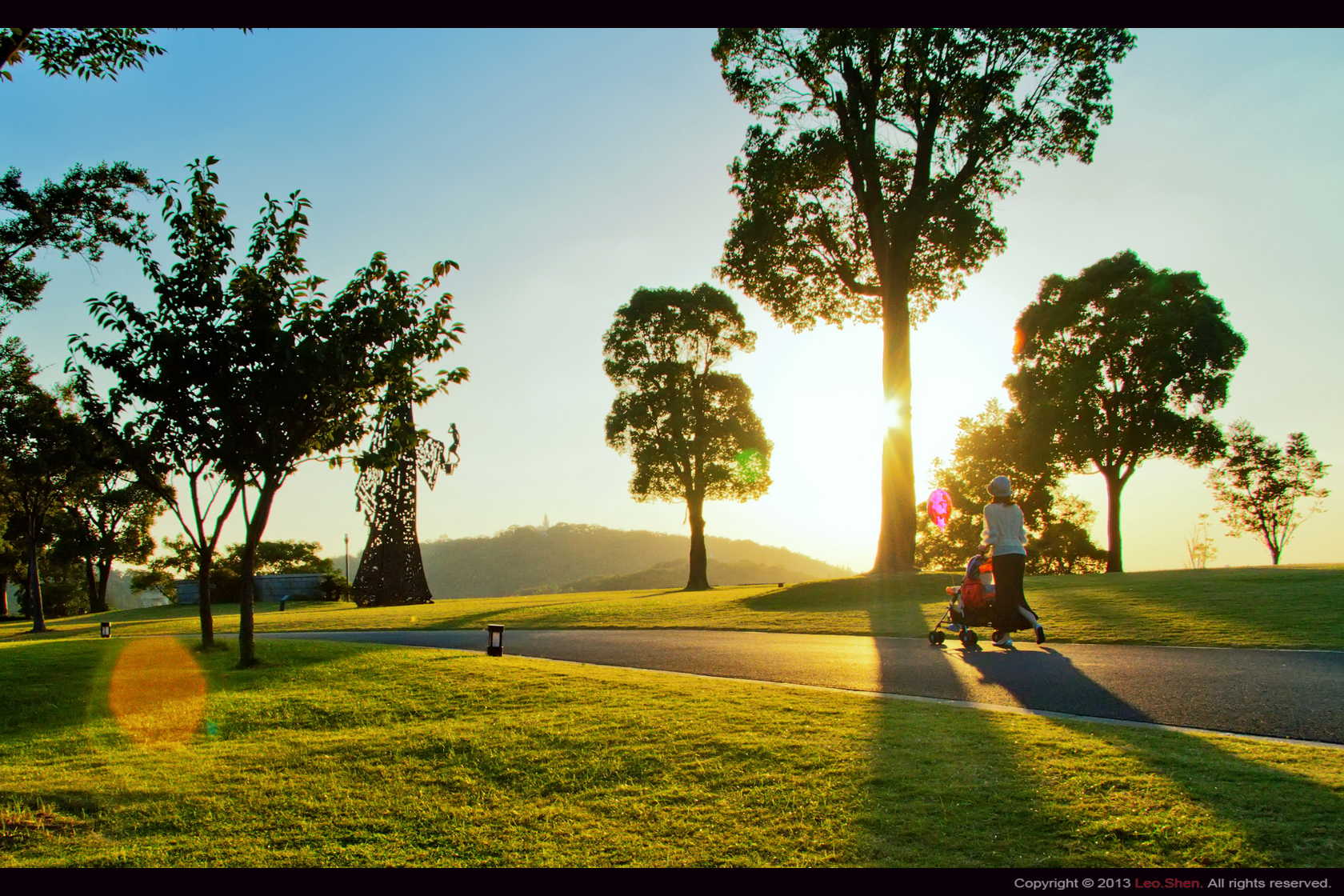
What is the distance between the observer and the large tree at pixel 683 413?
118 feet

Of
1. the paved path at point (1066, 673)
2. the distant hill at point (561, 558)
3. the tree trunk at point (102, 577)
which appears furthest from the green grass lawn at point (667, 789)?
the distant hill at point (561, 558)

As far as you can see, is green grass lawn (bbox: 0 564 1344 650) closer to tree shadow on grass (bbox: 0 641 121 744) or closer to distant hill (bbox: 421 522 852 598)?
tree shadow on grass (bbox: 0 641 121 744)

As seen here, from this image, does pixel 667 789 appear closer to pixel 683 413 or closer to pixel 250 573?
pixel 250 573

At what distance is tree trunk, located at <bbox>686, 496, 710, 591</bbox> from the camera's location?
36.2 meters

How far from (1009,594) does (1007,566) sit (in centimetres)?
33

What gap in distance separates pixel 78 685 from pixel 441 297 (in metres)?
7.21

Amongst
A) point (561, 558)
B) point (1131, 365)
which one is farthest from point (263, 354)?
point (561, 558)

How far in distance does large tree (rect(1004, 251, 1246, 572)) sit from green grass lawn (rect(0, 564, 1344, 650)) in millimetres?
14323

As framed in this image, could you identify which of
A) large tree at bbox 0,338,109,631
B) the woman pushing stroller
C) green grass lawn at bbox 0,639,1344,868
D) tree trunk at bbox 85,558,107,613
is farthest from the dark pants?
tree trunk at bbox 85,558,107,613

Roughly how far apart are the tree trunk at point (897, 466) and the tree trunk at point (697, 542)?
1565cm

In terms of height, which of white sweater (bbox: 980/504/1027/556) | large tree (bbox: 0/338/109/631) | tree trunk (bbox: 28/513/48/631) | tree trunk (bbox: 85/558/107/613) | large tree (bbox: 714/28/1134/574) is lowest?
tree trunk (bbox: 85/558/107/613)

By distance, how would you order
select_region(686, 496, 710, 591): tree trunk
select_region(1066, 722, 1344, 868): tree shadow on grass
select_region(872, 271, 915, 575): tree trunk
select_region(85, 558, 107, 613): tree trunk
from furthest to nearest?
select_region(85, 558, 107, 613): tree trunk
select_region(686, 496, 710, 591): tree trunk
select_region(872, 271, 915, 575): tree trunk
select_region(1066, 722, 1344, 868): tree shadow on grass
